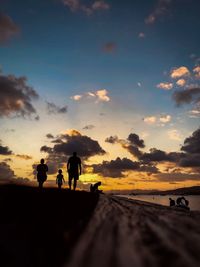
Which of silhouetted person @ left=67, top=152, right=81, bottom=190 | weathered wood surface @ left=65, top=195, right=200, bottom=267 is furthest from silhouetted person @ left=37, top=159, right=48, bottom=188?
weathered wood surface @ left=65, top=195, right=200, bottom=267

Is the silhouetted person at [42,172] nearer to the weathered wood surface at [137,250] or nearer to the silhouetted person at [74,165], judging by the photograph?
the silhouetted person at [74,165]

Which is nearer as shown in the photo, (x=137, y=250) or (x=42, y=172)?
(x=137, y=250)

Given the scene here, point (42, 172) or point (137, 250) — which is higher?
point (42, 172)

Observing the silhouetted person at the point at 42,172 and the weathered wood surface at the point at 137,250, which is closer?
the weathered wood surface at the point at 137,250

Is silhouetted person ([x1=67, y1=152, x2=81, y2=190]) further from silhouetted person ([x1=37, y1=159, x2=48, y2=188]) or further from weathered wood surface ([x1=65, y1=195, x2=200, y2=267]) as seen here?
weathered wood surface ([x1=65, y1=195, x2=200, y2=267])

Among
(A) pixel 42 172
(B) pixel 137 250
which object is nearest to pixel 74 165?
(A) pixel 42 172

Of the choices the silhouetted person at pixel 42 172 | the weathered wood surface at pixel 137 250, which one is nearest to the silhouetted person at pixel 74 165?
the silhouetted person at pixel 42 172

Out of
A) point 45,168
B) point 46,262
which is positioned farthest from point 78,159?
point 46,262

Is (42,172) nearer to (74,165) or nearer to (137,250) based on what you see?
(74,165)

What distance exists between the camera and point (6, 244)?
9.71ft

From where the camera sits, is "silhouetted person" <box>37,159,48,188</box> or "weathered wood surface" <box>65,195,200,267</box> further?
"silhouetted person" <box>37,159,48,188</box>

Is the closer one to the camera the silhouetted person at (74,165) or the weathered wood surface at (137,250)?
the weathered wood surface at (137,250)

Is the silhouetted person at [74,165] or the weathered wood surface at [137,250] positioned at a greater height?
the silhouetted person at [74,165]

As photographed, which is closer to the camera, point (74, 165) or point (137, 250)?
point (137, 250)
